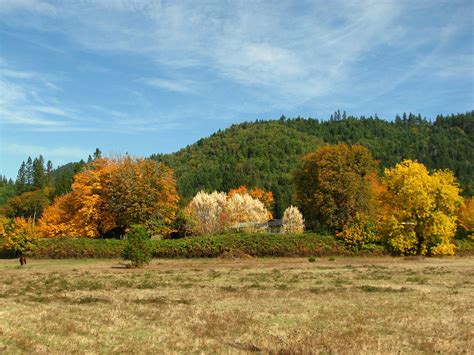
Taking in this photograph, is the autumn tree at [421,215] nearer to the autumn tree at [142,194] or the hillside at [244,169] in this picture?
the autumn tree at [142,194]

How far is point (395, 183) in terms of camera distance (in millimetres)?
53969

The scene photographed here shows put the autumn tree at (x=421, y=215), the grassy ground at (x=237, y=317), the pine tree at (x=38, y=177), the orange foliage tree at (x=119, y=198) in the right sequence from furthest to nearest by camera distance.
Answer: the pine tree at (x=38, y=177) → the orange foliage tree at (x=119, y=198) → the autumn tree at (x=421, y=215) → the grassy ground at (x=237, y=317)

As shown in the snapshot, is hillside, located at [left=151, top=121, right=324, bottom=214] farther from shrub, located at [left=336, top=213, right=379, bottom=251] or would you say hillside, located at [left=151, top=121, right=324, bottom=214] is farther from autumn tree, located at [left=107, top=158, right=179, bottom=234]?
shrub, located at [left=336, top=213, right=379, bottom=251]

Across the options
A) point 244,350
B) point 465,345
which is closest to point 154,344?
point 244,350

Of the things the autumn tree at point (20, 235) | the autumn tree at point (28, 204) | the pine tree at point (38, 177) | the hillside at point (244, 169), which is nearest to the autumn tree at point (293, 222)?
the autumn tree at point (20, 235)

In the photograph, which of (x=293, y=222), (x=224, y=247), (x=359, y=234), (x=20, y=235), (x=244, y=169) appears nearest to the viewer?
(x=224, y=247)

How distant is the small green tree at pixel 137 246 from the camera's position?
3819 cm

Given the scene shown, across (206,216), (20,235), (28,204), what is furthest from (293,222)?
(28,204)

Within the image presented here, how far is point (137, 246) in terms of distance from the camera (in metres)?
38.5

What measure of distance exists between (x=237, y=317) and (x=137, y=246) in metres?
25.4

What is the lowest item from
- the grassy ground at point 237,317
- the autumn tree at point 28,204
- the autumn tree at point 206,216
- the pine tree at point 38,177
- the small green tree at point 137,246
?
the grassy ground at point 237,317

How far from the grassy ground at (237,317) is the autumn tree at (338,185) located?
2993 cm

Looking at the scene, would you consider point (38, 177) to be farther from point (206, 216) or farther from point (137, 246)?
point (137, 246)

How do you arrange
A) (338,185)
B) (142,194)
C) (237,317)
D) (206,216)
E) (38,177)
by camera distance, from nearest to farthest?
(237,317) < (338,185) < (142,194) < (206,216) < (38,177)
